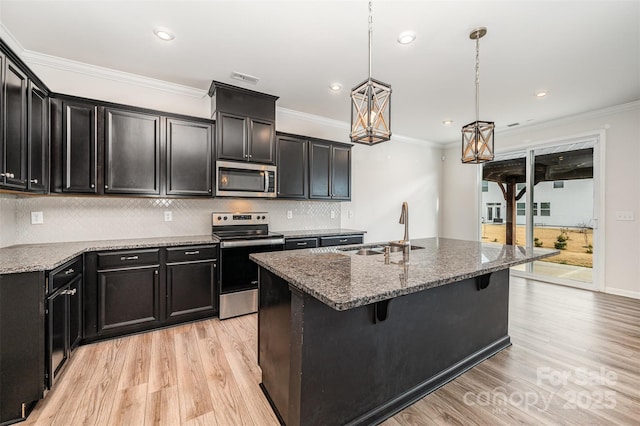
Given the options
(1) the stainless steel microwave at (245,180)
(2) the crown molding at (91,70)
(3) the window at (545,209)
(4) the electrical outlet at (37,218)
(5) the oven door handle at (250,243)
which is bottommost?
(5) the oven door handle at (250,243)

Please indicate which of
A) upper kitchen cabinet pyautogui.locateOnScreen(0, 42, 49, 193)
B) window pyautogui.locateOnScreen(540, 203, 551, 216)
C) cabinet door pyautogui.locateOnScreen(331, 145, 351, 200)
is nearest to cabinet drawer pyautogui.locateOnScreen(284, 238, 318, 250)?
cabinet door pyautogui.locateOnScreen(331, 145, 351, 200)

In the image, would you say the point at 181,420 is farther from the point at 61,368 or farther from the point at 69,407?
the point at 61,368

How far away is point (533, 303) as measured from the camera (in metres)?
3.77

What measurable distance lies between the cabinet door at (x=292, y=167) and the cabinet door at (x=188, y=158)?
3.06ft

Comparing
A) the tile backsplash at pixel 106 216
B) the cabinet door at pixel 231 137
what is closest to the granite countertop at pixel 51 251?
the tile backsplash at pixel 106 216

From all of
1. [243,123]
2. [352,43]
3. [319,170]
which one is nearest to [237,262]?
[243,123]

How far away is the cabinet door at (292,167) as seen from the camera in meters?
3.83

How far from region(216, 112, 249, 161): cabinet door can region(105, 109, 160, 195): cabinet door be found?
639 mm

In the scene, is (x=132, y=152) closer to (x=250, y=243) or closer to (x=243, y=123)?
(x=243, y=123)

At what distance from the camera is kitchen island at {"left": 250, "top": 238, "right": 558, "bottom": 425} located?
143 centimetres

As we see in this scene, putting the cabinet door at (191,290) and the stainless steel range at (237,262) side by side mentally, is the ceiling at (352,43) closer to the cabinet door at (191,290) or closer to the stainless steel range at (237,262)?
the stainless steel range at (237,262)

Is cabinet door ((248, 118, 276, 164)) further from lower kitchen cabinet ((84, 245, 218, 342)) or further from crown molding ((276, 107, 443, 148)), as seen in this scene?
lower kitchen cabinet ((84, 245, 218, 342))

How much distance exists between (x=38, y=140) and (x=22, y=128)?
26 cm

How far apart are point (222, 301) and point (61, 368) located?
4.50ft
